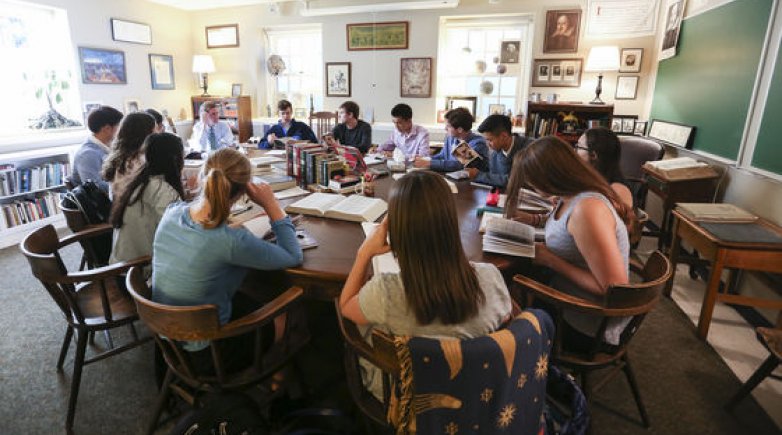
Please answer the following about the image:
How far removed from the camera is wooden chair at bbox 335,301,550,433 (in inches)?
38.3

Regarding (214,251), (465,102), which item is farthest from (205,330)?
(465,102)

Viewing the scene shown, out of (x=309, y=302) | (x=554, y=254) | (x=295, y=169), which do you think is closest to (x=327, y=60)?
(x=295, y=169)

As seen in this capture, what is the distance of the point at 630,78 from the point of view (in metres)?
4.41

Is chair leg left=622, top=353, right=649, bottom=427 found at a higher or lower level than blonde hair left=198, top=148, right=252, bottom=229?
lower

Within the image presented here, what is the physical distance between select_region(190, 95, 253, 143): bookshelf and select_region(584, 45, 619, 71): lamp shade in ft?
13.9

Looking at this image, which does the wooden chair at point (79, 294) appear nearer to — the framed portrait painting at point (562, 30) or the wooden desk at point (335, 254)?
the wooden desk at point (335, 254)

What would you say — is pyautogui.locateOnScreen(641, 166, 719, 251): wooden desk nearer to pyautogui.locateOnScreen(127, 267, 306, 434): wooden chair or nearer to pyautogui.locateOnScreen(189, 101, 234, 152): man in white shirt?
→ pyautogui.locateOnScreen(127, 267, 306, 434): wooden chair

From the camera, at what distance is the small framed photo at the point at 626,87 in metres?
4.41

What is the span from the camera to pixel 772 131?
240 cm

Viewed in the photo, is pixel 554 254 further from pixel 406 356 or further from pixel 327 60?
pixel 327 60

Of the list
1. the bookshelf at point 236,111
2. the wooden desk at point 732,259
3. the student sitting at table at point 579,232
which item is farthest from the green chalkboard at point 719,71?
the bookshelf at point 236,111

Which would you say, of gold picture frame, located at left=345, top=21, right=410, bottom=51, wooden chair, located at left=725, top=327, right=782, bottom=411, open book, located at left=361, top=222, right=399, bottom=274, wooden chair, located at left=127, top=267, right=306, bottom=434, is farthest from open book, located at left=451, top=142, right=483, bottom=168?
gold picture frame, located at left=345, top=21, right=410, bottom=51

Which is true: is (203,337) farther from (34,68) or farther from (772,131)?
(34,68)

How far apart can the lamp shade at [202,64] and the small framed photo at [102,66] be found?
33.6 inches
